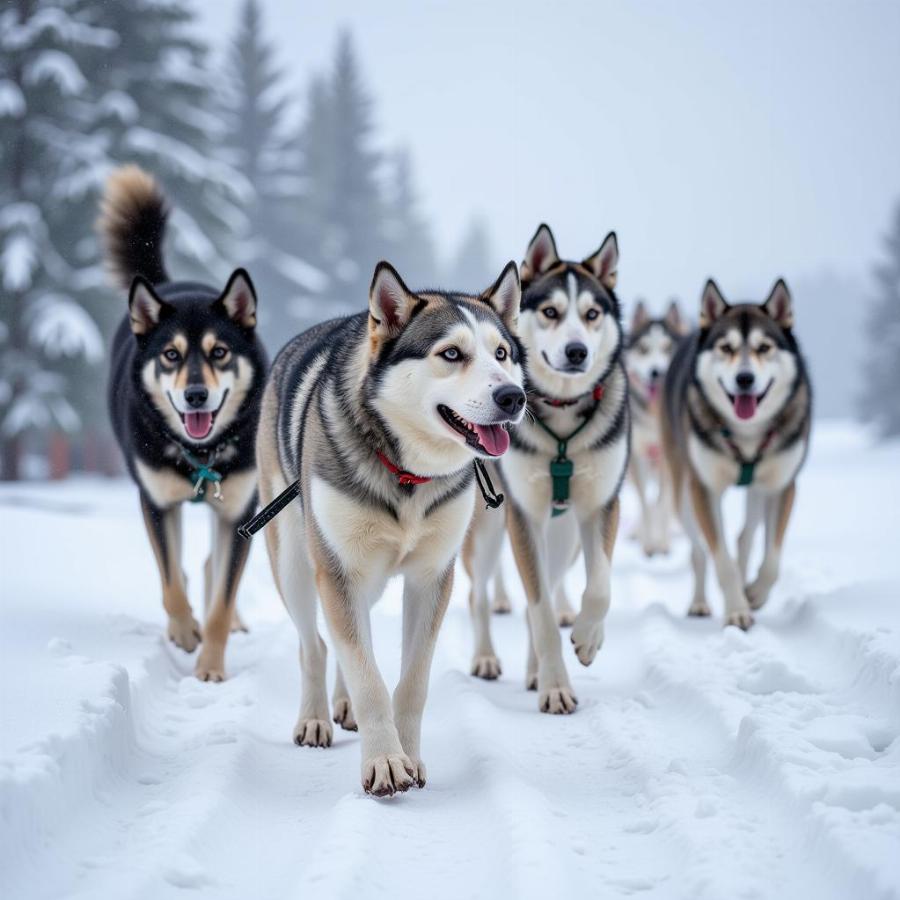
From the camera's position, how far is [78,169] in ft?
56.6

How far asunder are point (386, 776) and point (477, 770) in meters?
0.44

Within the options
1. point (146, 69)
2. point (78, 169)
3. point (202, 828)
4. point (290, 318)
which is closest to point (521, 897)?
point (202, 828)

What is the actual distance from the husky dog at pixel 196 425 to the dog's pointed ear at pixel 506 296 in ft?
6.14

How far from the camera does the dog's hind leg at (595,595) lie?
4.69 meters

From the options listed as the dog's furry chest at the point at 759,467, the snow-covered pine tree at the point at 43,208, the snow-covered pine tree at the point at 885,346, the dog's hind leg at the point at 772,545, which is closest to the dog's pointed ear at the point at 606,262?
the dog's furry chest at the point at 759,467

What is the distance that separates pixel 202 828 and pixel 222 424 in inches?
107

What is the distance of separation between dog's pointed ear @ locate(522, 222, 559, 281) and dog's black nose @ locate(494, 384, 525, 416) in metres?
2.32

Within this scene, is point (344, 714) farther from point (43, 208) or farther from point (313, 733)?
point (43, 208)

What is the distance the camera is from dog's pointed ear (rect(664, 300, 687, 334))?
1100 centimetres

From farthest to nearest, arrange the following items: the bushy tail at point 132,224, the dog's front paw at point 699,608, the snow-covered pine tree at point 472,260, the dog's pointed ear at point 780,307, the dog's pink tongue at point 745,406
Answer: the snow-covered pine tree at point 472,260, the dog's front paw at point 699,608, the dog's pointed ear at point 780,307, the bushy tail at point 132,224, the dog's pink tongue at point 745,406

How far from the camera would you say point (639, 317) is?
11.5 m

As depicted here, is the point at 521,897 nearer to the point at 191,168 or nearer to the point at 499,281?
the point at 499,281

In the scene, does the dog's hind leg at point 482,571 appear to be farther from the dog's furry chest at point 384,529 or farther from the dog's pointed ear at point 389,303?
the dog's pointed ear at point 389,303

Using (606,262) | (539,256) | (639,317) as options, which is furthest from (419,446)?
(639,317)
